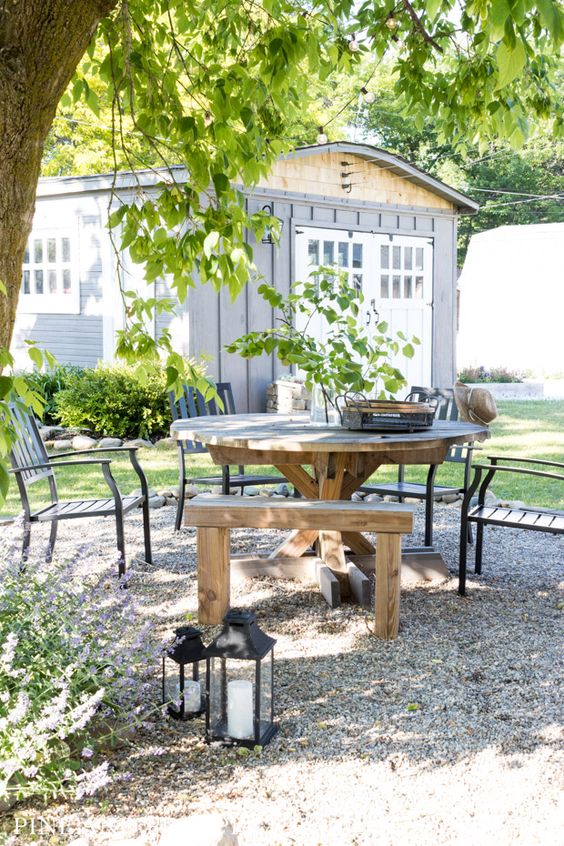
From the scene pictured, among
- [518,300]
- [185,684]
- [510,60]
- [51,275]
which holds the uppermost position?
[518,300]

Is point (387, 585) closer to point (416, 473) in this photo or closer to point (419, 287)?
point (416, 473)

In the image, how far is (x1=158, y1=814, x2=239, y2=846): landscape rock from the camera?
7.09ft

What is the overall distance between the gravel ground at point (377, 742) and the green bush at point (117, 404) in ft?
17.8

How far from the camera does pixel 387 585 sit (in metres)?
3.97

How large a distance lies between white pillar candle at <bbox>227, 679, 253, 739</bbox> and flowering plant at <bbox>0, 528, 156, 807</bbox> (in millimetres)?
282

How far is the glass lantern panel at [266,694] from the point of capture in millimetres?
3051

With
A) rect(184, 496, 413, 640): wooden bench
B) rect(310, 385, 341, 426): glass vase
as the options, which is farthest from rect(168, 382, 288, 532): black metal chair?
rect(184, 496, 413, 640): wooden bench

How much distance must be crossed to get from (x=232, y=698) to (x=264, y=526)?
3.95 feet

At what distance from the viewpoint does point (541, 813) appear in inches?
102

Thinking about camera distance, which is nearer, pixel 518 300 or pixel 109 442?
pixel 109 442

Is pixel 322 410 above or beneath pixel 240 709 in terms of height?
above

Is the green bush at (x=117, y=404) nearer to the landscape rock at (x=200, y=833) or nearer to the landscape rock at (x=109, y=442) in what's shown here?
the landscape rock at (x=109, y=442)

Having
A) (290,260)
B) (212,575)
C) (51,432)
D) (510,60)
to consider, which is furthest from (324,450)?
(290,260)

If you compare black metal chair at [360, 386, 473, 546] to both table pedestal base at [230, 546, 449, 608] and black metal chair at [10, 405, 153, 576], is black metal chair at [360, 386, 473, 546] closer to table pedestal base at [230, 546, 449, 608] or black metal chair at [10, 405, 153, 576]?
table pedestal base at [230, 546, 449, 608]
